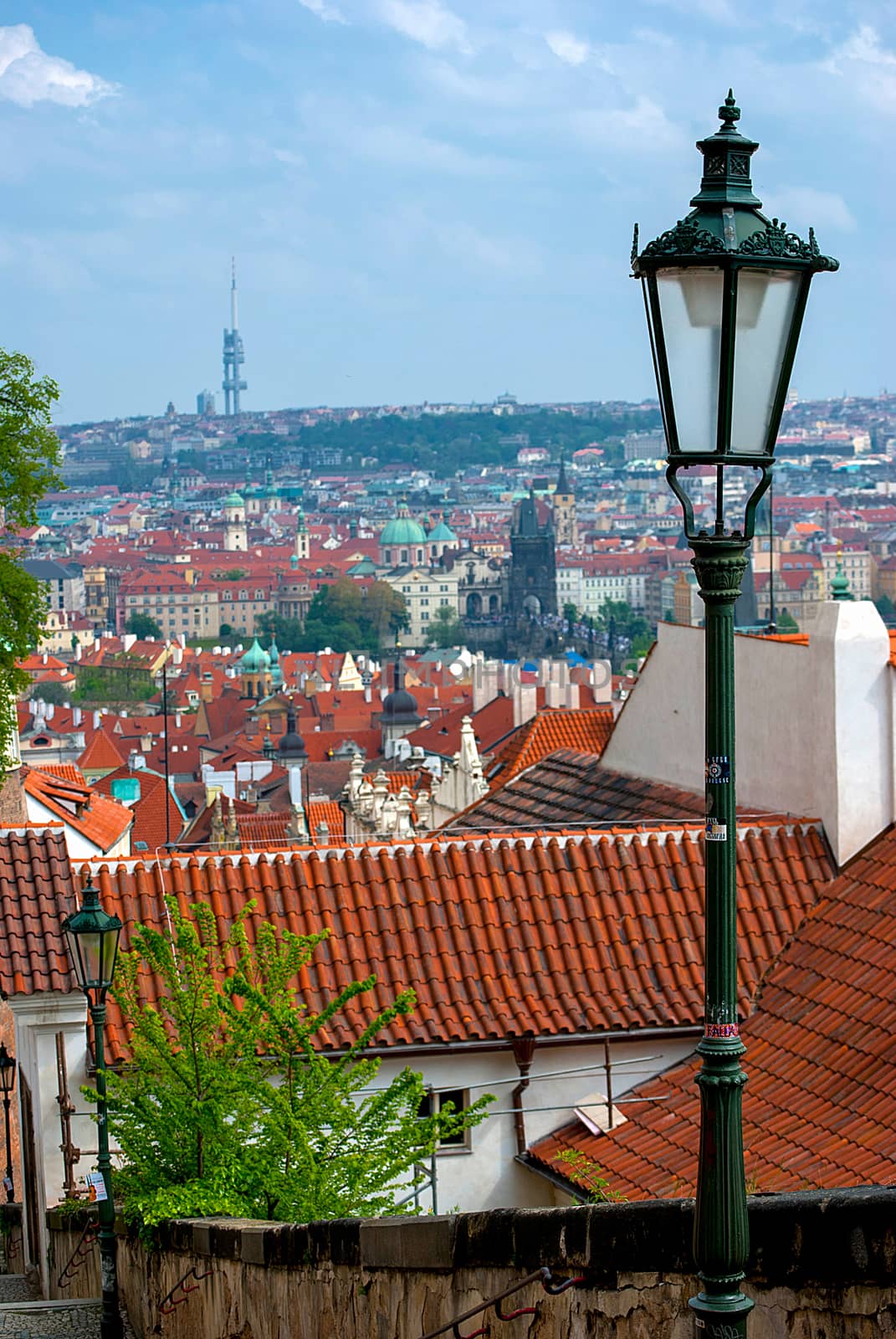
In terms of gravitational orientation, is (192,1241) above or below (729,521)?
below

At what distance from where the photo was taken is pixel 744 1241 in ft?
10.5

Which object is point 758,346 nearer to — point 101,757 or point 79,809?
point 79,809

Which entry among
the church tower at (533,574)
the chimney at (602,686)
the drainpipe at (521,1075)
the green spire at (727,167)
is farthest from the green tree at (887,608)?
the green spire at (727,167)

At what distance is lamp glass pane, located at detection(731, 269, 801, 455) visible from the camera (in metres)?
3.24

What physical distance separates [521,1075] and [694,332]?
7.00m

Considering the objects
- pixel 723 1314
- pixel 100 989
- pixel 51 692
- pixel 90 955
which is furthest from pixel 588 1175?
pixel 51 692

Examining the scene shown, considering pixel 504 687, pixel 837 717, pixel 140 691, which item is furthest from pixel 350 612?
pixel 837 717

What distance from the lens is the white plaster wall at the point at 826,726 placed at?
10.8m

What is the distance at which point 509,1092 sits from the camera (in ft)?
32.3

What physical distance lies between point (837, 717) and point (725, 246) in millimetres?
7882

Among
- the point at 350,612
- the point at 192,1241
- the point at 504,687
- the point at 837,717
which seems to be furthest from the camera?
the point at 350,612

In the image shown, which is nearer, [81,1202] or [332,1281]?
[332,1281]

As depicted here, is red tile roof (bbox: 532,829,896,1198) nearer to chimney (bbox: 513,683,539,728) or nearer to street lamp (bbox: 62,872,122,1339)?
street lamp (bbox: 62,872,122,1339)

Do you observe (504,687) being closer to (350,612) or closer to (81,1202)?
(81,1202)
